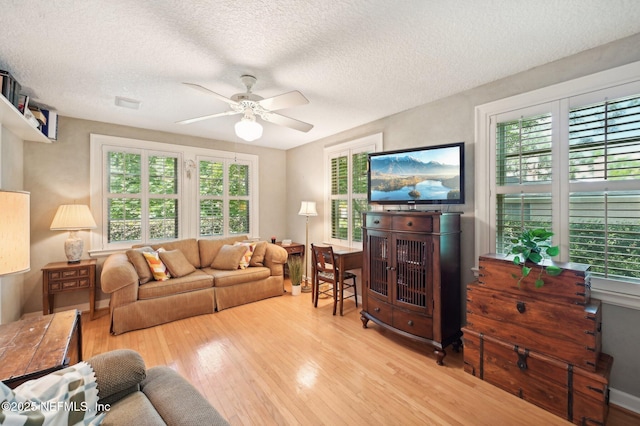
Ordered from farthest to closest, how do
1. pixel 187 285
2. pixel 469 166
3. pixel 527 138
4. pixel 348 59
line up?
pixel 187 285, pixel 469 166, pixel 527 138, pixel 348 59

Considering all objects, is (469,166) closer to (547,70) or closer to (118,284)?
(547,70)

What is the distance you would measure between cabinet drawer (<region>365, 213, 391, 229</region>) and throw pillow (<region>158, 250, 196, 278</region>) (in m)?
2.48

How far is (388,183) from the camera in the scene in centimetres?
323

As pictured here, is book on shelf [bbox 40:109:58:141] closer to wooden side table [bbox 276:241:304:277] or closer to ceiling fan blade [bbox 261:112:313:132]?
ceiling fan blade [bbox 261:112:313:132]

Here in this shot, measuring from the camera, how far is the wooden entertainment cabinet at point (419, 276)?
2.44 meters

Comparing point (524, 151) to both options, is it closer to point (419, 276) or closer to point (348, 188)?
point (419, 276)

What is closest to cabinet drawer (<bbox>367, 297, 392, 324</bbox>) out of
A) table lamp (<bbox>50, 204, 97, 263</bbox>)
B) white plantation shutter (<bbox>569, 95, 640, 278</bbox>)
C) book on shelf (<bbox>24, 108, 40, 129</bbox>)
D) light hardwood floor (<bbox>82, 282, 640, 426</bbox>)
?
light hardwood floor (<bbox>82, 282, 640, 426</bbox>)

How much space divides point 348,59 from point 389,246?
5.76 feet

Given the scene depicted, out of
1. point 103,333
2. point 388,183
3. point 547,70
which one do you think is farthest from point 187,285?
point 547,70

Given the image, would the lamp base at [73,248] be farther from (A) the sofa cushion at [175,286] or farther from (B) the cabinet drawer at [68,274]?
(A) the sofa cushion at [175,286]

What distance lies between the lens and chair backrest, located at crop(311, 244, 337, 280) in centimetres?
351

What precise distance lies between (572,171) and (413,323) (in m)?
1.80

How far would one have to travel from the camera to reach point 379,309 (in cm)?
290

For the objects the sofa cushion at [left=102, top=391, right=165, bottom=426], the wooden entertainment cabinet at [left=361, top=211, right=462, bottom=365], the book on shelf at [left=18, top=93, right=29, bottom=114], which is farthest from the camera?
the book on shelf at [left=18, top=93, right=29, bottom=114]
